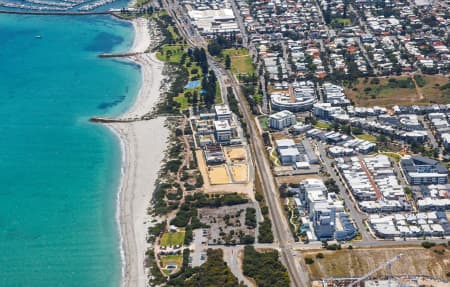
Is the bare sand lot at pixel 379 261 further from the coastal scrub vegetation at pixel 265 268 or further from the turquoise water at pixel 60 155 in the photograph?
the turquoise water at pixel 60 155

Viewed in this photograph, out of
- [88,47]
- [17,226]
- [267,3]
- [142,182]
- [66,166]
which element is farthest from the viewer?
[267,3]

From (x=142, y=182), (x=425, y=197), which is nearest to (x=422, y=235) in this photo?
(x=425, y=197)

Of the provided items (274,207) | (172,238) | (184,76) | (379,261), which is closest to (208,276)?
(172,238)

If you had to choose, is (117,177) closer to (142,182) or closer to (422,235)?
(142,182)

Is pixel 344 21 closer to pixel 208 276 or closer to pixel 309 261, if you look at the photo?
pixel 309 261

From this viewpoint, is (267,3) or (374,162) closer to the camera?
(374,162)

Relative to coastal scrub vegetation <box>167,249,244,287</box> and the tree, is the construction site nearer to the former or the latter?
coastal scrub vegetation <box>167,249,244,287</box>

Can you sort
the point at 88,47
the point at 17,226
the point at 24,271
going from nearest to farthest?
the point at 24,271 < the point at 17,226 < the point at 88,47
